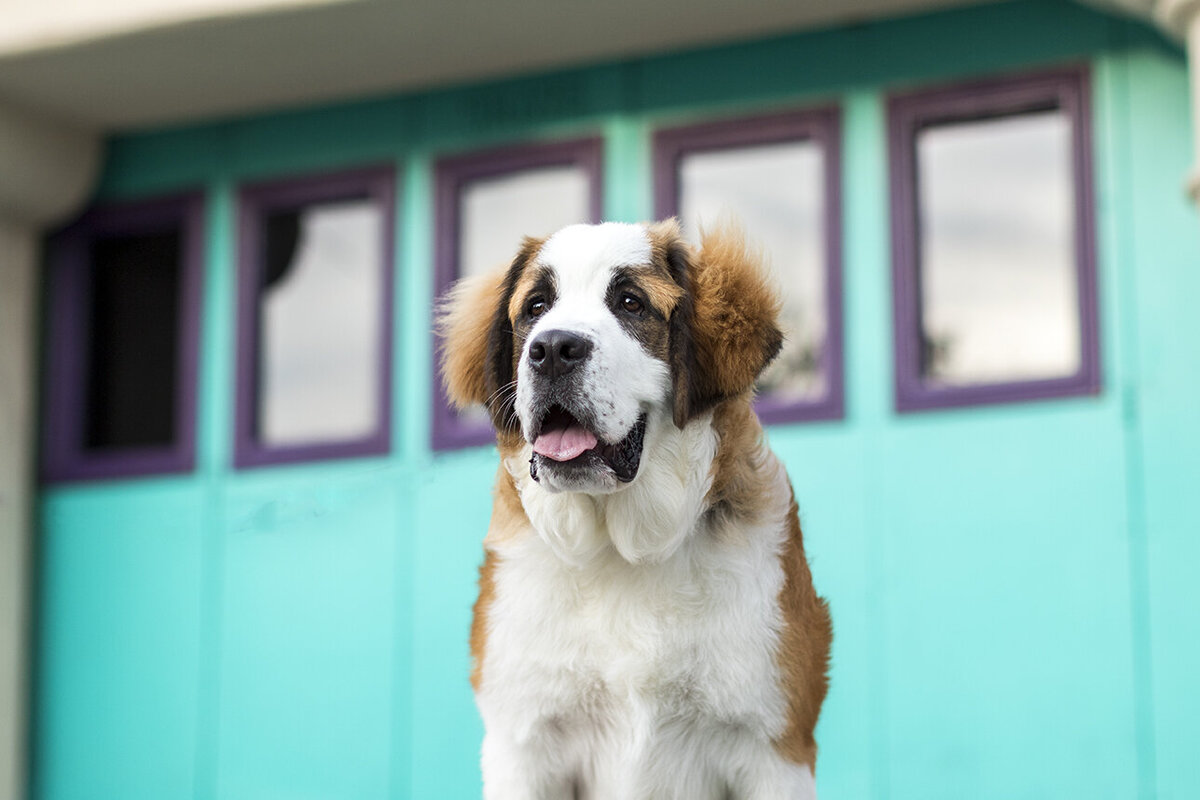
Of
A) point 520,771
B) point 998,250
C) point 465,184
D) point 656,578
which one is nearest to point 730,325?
point 656,578

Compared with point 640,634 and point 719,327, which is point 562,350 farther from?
point 640,634

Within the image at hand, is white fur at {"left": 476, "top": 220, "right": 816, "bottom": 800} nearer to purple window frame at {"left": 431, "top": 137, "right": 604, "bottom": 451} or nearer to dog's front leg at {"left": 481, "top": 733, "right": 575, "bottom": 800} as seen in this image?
dog's front leg at {"left": 481, "top": 733, "right": 575, "bottom": 800}

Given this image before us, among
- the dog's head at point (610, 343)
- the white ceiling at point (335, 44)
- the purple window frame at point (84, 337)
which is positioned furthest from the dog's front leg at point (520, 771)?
the purple window frame at point (84, 337)

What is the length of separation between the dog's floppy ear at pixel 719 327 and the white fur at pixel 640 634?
0.17 ft

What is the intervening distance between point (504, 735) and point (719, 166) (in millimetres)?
4912

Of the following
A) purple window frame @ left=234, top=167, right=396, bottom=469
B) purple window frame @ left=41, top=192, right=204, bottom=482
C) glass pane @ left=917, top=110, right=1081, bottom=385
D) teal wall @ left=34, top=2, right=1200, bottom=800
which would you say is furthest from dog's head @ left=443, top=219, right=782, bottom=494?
purple window frame @ left=41, top=192, right=204, bottom=482

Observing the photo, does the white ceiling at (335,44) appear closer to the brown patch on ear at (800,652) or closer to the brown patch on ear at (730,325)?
the brown patch on ear at (730,325)

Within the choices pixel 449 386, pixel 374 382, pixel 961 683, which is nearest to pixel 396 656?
pixel 374 382

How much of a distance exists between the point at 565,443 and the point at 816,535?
427cm

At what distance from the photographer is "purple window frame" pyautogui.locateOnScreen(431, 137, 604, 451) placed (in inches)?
309

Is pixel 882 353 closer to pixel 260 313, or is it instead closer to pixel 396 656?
pixel 396 656

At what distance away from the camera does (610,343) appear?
2.92 metres

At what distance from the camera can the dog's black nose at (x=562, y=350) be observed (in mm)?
2861

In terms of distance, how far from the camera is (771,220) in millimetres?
7504
